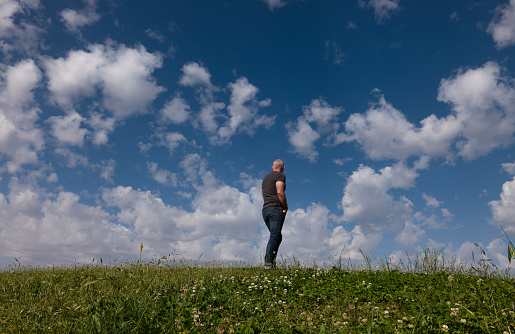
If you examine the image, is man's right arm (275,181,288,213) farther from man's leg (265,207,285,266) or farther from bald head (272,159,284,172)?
bald head (272,159,284,172)

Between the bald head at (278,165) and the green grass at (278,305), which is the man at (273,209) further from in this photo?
the green grass at (278,305)

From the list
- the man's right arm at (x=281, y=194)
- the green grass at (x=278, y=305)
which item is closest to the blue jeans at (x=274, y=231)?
the man's right arm at (x=281, y=194)

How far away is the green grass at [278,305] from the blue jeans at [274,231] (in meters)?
1.10

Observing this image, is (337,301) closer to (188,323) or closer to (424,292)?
(424,292)

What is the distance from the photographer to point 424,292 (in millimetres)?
7539

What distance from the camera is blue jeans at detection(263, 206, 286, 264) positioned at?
35.4ft

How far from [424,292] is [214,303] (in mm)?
4439

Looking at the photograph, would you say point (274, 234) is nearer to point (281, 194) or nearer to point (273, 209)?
point (273, 209)

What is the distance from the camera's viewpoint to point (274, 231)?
1081 centimetres

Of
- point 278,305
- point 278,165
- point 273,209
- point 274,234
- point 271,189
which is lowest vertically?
point 278,305

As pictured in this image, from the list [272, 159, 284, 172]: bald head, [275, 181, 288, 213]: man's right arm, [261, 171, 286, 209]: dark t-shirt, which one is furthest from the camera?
[272, 159, 284, 172]: bald head

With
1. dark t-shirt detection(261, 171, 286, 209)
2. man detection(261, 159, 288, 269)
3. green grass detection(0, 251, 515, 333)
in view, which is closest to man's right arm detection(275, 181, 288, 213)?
man detection(261, 159, 288, 269)

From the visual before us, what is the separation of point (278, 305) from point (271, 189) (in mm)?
→ 4623

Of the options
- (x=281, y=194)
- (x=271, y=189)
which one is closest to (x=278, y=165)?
(x=271, y=189)
